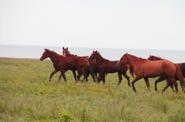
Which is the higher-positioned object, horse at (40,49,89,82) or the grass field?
horse at (40,49,89,82)

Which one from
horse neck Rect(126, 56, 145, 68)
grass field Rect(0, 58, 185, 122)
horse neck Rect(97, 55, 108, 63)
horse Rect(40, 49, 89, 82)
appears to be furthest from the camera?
horse neck Rect(97, 55, 108, 63)

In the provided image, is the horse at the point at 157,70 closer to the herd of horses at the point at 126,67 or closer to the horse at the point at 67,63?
the herd of horses at the point at 126,67

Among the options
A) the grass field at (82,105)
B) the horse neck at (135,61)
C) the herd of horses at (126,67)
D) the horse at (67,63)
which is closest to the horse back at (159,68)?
the herd of horses at (126,67)

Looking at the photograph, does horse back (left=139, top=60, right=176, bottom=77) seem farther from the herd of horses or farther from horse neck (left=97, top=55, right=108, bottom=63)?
horse neck (left=97, top=55, right=108, bottom=63)

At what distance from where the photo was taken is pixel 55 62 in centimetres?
2380

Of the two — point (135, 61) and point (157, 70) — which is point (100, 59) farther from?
point (157, 70)

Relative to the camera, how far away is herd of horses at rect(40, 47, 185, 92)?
20.5 m

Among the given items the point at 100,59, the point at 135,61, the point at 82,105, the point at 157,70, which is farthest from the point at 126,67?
the point at 82,105

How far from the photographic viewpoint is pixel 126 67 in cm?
2414

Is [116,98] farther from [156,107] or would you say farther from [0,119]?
[0,119]

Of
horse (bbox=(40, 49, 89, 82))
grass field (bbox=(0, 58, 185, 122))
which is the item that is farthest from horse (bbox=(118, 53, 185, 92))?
horse (bbox=(40, 49, 89, 82))

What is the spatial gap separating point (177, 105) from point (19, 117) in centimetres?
618

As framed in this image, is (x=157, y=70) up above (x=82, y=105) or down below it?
above

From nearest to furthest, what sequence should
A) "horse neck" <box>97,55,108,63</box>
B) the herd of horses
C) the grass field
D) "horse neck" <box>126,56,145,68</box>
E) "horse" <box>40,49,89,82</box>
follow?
1. the grass field
2. the herd of horses
3. "horse neck" <box>126,56,145,68</box>
4. "horse" <box>40,49,89,82</box>
5. "horse neck" <box>97,55,108,63</box>
